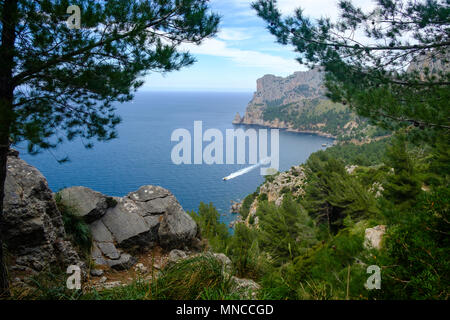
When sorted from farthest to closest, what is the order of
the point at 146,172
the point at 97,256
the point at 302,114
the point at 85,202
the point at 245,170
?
the point at 302,114 → the point at 245,170 → the point at 146,172 → the point at 85,202 → the point at 97,256

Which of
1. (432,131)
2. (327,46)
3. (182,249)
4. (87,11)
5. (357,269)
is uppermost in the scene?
(327,46)

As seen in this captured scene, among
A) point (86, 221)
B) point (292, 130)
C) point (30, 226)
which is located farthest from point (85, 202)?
point (292, 130)

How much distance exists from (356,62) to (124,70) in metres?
4.45

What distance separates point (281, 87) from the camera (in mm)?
183000

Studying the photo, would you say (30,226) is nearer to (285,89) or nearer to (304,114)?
(304,114)

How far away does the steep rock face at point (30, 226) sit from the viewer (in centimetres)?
451

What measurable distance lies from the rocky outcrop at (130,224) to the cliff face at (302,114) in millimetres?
73829

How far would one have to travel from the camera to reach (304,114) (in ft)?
393

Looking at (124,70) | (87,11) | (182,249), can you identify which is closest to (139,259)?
(182,249)

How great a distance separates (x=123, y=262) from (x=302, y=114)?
120 meters

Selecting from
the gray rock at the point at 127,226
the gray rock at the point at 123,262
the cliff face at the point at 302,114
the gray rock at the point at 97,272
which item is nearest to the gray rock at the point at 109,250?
the gray rock at the point at 123,262

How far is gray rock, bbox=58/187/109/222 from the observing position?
6.80 m

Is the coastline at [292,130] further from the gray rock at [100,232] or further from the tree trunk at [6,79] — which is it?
the tree trunk at [6,79]
